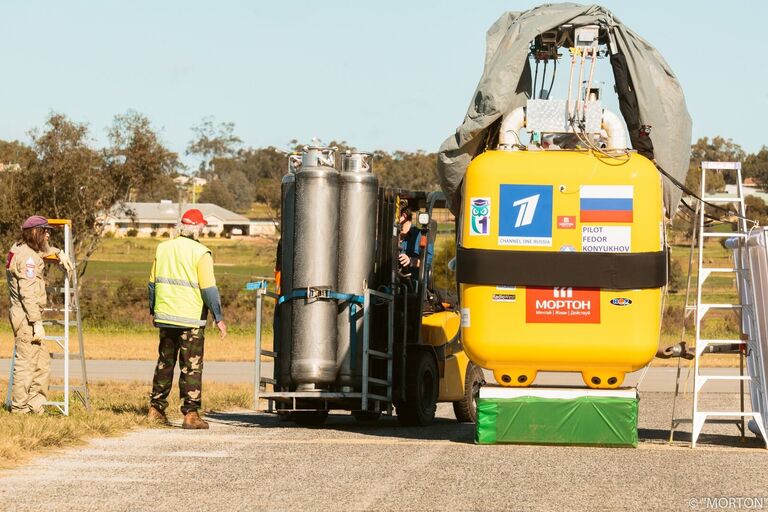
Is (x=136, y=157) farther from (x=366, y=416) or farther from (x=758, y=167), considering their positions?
(x=758, y=167)

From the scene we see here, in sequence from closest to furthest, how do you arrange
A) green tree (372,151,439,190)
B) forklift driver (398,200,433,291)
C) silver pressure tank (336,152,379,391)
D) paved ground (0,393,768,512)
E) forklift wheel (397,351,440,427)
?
paved ground (0,393,768,512) < silver pressure tank (336,152,379,391) < forklift wheel (397,351,440,427) < forklift driver (398,200,433,291) < green tree (372,151,439,190)

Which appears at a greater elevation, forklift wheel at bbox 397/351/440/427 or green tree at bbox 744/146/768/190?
green tree at bbox 744/146/768/190

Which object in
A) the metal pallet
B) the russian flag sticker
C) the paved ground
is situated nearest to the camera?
the paved ground

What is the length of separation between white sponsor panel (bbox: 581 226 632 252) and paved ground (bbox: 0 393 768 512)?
184cm

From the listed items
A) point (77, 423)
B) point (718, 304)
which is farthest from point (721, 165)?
point (77, 423)

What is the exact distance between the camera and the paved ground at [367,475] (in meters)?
8.64

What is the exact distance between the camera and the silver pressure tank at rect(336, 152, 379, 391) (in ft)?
46.1

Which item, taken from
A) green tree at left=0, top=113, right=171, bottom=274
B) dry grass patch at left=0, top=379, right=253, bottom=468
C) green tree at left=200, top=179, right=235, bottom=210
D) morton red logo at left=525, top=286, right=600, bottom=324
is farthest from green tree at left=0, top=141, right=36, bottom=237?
green tree at left=200, top=179, right=235, bottom=210

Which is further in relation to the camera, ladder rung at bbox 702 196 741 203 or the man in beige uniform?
the man in beige uniform

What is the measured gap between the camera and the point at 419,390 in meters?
14.8

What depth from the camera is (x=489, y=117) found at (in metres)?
13.0

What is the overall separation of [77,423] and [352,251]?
11.4 feet

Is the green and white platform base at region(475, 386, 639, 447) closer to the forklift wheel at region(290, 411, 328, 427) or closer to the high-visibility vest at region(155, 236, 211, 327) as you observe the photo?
the forklift wheel at region(290, 411, 328, 427)

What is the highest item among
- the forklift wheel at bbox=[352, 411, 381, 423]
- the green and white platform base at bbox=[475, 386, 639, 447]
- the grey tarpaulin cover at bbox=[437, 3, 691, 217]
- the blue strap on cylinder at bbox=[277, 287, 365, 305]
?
the grey tarpaulin cover at bbox=[437, 3, 691, 217]
